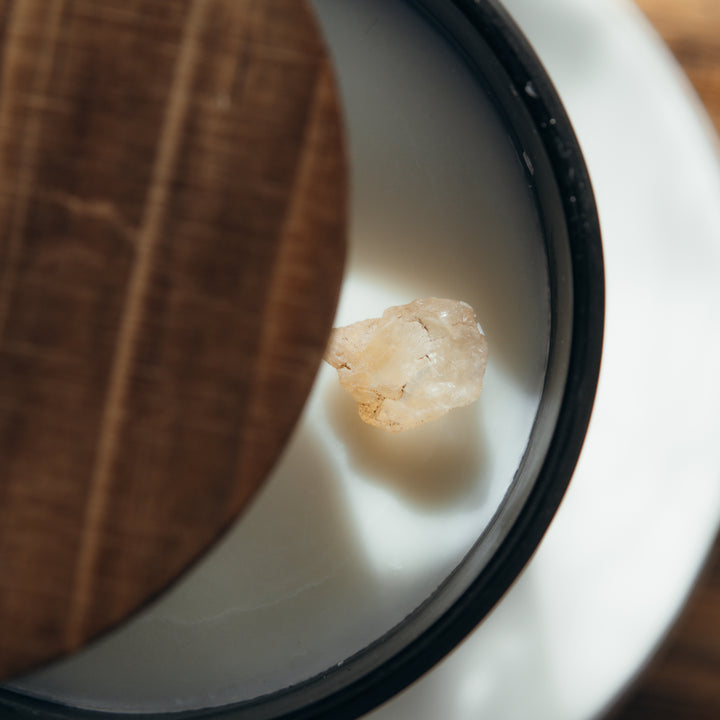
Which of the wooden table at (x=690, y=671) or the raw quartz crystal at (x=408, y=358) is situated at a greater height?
the raw quartz crystal at (x=408, y=358)

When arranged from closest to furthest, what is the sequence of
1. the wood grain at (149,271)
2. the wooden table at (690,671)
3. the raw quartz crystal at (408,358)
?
the wood grain at (149,271) → the raw quartz crystal at (408,358) → the wooden table at (690,671)

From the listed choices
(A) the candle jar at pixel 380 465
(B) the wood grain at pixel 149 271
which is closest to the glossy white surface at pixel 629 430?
(A) the candle jar at pixel 380 465

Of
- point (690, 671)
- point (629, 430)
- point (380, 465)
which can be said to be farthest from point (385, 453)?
point (690, 671)

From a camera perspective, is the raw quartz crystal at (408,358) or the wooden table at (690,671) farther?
the wooden table at (690,671)

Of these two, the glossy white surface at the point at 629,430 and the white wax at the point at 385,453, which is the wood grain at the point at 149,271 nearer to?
the white wax at the point at 385,453

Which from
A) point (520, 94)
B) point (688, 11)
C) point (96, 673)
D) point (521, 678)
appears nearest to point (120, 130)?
point (520, 94)


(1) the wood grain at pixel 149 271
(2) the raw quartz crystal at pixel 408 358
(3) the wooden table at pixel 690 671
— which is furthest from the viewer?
(3) the wooden table at pixel 690 671

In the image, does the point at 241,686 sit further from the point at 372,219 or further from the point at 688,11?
the point at 688,11
